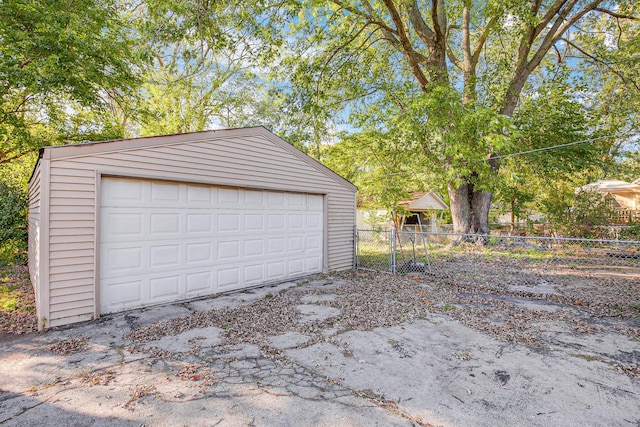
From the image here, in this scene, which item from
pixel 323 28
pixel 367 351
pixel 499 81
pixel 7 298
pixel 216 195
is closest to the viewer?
pixel 367 351

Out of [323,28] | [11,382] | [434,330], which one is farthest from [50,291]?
[323,28]

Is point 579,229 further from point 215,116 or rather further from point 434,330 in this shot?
point 215,116

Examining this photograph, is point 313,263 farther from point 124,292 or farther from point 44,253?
point 44,253

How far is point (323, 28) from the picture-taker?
328 inches

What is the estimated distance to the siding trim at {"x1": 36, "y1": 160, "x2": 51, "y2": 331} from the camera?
3.86 meters

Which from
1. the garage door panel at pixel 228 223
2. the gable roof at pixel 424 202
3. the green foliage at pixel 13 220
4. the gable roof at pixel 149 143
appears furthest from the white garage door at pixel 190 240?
the gable roof at pixel 424 202

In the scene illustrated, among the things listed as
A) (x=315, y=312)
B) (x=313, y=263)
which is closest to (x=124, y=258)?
(x=315, y=312)

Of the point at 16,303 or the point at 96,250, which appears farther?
the point at 16,303

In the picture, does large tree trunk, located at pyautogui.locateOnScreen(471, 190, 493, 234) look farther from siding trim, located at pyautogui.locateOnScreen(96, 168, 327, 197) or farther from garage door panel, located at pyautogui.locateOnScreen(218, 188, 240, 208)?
garage door panel, located at pyautogui.locateOnScreen(218, 188, 240, 208)

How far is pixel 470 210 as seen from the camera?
11.6 m

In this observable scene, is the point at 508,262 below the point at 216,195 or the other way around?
below

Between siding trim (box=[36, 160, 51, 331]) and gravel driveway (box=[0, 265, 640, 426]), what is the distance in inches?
10.9

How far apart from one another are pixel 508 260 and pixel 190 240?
8.90 meters

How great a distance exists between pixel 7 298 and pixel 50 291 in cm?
241
